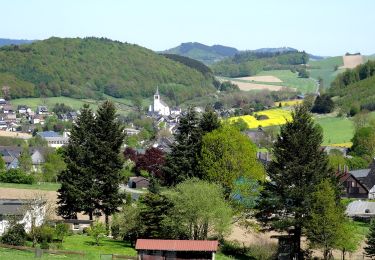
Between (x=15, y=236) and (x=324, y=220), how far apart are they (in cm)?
1683

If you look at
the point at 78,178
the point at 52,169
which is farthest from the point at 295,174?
the point at 52,169

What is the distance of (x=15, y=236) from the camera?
133 feet

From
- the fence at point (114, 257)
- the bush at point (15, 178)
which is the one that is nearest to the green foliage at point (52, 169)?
the bush at point (15, 178)

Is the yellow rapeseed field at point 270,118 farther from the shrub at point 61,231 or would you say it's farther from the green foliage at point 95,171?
the shrub at point 61,231

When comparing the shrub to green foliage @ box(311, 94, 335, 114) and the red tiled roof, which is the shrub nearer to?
the red tiled roof

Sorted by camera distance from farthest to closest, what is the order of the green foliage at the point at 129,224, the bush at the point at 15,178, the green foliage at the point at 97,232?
the bush at the point at 15,178 < the green foliage at the point at 129,224 < the green foliage at the point at 97,232

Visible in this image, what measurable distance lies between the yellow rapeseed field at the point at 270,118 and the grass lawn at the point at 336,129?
840cm

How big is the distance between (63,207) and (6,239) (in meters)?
10.5

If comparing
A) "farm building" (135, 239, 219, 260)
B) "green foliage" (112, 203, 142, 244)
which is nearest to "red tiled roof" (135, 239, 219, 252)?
"farm building" (135, 239, 219, 260)

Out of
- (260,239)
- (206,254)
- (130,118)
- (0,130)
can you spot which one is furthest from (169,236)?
(130,118)

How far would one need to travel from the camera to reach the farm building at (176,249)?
39.8m

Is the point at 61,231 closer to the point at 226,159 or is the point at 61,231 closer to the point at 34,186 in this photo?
the point at 226,159

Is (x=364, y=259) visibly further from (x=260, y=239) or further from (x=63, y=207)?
(x=63, y=207)

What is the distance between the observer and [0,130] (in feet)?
562
